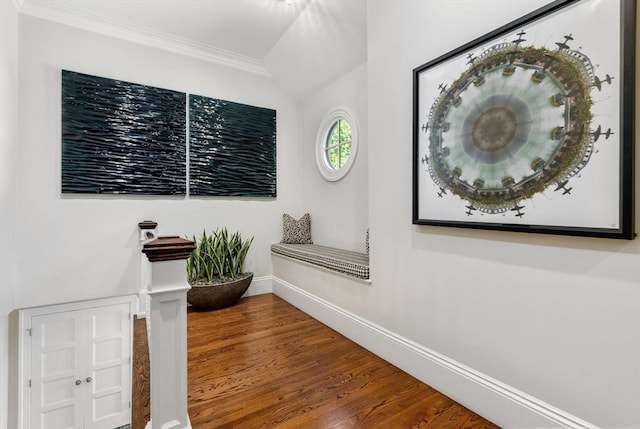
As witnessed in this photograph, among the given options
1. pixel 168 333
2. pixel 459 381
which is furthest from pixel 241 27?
pixel 459 381

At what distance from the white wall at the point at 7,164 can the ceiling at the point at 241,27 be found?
404 mm

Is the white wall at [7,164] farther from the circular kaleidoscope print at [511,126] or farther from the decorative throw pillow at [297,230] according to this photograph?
the circular kaleidoscope print at [511,126]

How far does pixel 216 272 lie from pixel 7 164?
6.16 feet

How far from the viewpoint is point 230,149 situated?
→ 334 cm

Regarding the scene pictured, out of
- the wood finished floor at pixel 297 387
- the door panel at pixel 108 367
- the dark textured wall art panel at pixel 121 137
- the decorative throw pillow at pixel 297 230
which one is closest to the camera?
the wood finished floor at pixel 297 387

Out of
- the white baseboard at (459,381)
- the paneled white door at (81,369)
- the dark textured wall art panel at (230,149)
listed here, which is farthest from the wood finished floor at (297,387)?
the dark textured wall art panel at (230,149)

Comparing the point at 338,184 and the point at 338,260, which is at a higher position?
the point at 338,184

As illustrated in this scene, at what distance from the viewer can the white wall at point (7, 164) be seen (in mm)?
2145

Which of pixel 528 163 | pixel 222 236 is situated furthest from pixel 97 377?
pixel 528 163

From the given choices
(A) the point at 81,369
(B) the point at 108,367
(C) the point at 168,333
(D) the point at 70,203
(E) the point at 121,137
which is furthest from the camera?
(B) the point at 108,367

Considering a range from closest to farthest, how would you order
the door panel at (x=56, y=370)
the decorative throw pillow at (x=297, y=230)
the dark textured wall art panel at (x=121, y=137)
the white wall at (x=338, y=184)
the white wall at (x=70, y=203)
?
the white wall at (x=70, y=203) → the dark textured wall art panel at (x=121, y=137) → the door panel at (x=56, y=370) → the white wall at (x=338, y=184) → the decorative throw pillow at (x=297, y=230)

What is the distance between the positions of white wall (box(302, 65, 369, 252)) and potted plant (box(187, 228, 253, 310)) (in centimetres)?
98

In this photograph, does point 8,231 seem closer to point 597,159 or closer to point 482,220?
point 482,220

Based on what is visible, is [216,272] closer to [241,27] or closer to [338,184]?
[338,184]
